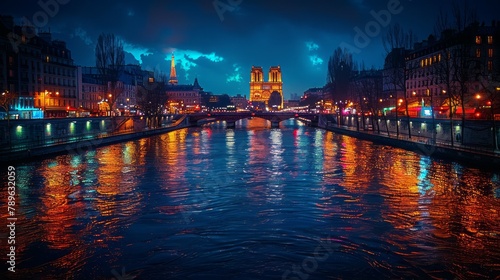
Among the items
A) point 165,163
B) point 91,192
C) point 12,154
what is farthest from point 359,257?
point 12,154

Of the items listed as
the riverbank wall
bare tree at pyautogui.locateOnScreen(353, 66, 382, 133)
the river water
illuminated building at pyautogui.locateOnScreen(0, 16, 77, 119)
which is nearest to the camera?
the river water

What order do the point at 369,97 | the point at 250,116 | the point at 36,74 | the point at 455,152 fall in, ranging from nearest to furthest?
the point at 455,152
the point at 369,97
the point at 36,74
the point at 250,116

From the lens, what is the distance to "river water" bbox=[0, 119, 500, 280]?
12898 mm

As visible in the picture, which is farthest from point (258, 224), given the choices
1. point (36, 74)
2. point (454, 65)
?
point (36, 74)

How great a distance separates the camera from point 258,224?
17422mm

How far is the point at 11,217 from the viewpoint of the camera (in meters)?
18.7

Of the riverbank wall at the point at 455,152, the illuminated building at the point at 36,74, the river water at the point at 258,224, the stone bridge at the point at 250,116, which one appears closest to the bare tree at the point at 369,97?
the stone bridge at the point at 250,116

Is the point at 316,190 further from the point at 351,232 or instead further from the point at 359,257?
the point at 359,257

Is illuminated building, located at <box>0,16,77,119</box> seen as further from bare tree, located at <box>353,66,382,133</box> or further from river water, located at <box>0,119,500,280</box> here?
bare tree, located at <box>353,66,382,133</box>

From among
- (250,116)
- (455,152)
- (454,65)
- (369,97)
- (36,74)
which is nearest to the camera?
(455,152)

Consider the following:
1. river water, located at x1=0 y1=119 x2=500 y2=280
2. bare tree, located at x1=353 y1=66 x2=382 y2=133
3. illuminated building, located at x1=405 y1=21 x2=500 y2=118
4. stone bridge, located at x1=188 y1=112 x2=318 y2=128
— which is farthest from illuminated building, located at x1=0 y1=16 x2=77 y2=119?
illuminated building, located at x1=405 y1=21 x2=500 y2=118

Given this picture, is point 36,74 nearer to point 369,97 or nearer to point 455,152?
point 369,97

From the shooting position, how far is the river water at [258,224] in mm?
12898

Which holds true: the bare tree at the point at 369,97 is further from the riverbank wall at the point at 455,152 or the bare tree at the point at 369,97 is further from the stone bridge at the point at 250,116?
the riverbank wall at the point at 455,152
